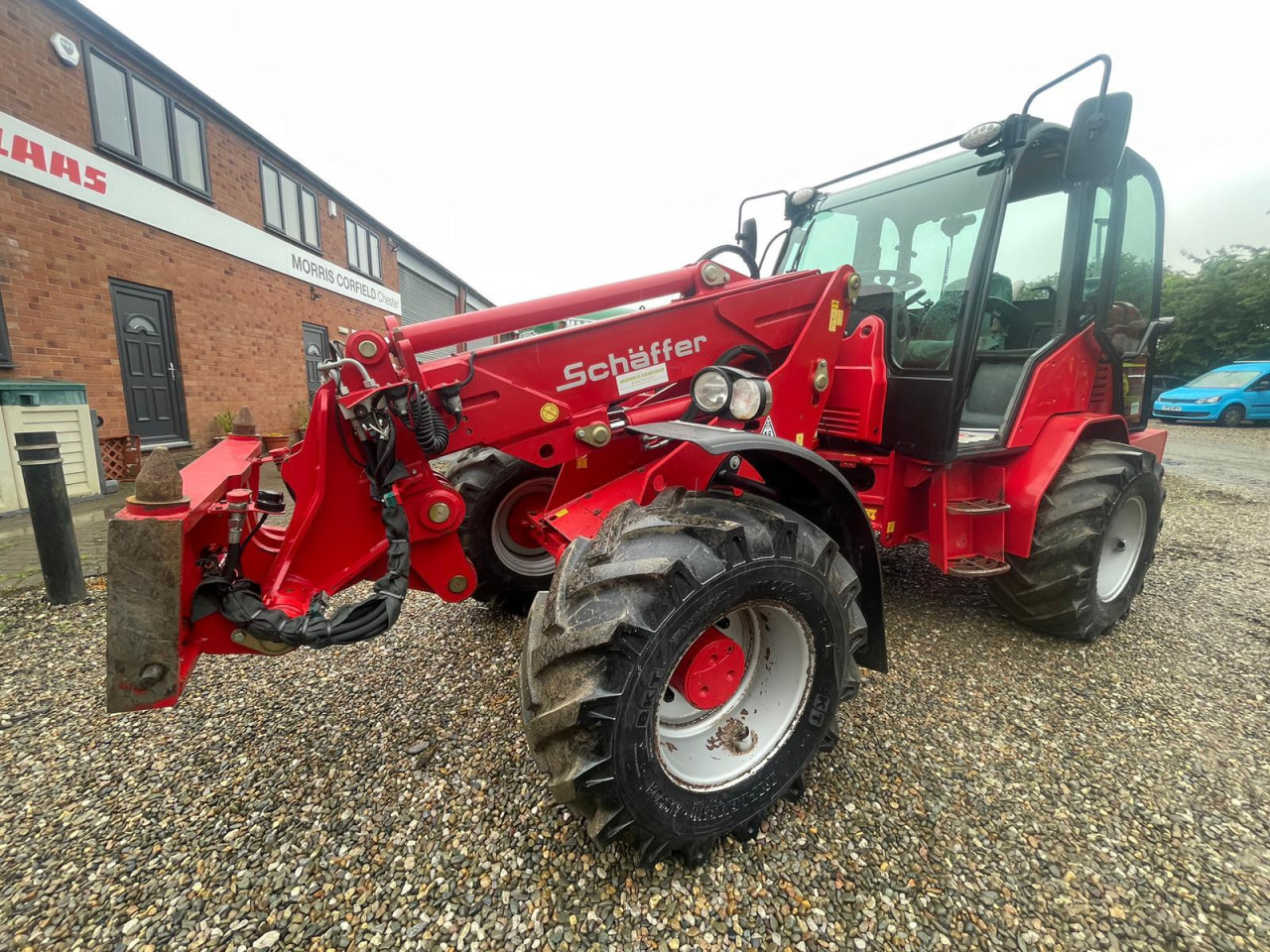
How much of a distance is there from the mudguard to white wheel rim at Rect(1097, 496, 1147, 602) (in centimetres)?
214

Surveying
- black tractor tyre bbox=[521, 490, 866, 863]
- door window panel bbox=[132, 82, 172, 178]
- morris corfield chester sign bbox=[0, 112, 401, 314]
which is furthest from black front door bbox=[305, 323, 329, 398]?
black tractor tyre bbox=[521, 490, 866, 863]

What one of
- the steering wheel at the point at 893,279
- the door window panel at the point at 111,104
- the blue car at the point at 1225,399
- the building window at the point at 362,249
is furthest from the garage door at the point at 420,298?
the blue car at the point at 1225,399

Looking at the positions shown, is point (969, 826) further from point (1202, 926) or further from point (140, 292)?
point (140, 292)

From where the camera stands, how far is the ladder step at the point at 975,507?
2969 mm

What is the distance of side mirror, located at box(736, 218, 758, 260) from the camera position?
3588 millimetres

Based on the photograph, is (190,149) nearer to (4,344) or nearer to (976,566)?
(4,344)

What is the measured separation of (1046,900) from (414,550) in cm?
232

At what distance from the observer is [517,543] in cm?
331

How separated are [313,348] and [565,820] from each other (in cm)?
1381

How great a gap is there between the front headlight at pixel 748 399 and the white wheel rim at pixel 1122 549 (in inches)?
103

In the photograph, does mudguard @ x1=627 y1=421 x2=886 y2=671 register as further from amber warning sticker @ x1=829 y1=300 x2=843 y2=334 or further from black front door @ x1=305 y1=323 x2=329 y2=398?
black front door @ x1=305 y1=323 x2=329 y2=398

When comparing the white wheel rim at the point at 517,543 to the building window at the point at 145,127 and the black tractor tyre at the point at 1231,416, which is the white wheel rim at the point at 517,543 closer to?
the building window at the point at 145,127

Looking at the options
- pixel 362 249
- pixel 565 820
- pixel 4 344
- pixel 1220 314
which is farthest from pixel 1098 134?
pixel 1220 314

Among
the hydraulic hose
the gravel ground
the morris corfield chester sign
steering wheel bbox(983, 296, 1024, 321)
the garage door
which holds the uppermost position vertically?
the garage door
